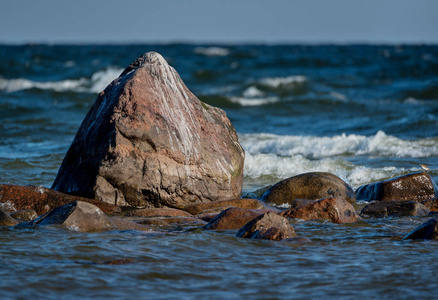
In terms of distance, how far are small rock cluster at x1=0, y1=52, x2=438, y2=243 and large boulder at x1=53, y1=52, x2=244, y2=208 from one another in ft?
0.03

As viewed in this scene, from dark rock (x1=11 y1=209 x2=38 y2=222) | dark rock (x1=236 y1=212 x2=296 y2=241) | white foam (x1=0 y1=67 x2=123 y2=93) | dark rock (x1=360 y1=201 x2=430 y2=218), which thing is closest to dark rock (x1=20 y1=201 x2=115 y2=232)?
dark rock (x1=11 y1=209 x2=38 y2=222)

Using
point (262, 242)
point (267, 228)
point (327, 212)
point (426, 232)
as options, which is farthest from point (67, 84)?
point (426, 232)

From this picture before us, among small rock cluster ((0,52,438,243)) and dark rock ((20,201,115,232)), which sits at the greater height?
small rock cluster ((0,52,438,243))

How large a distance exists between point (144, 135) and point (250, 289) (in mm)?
2698

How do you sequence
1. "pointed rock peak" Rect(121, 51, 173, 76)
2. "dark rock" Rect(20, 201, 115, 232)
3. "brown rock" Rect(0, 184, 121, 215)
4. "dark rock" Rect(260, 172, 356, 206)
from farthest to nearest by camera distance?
"dark rock" Rect(260, 172, 356, 206) → "pointed rock peak" Rect(121, 51, 173, 76) → "brown rock" Rect(0, 184, 121, 215) → "dark rock" Rect(20, 201, 115, 232)

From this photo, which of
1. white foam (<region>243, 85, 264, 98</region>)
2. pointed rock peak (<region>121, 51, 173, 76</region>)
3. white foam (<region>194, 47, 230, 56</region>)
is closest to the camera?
pointed rock peak (<region>121, 51, 173, 76</region>)

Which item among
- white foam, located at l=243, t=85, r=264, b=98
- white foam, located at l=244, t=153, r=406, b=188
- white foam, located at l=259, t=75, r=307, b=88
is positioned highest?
white foam, located at l=259, t=75, r=307, b=88

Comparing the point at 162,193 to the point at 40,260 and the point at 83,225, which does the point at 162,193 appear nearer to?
the point at 83,225

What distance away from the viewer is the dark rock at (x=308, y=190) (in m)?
7.05

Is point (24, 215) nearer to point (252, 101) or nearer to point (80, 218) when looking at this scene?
point (80, 218)

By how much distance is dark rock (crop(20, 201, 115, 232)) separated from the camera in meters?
5.01

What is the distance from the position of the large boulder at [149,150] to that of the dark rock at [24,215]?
0.65 m

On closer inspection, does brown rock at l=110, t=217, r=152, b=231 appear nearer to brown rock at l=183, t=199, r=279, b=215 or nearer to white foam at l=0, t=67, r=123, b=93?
brown rock at l=183, t=199, r=279, b=215

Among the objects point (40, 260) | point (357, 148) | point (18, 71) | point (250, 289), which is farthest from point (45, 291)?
point (18, 71)
